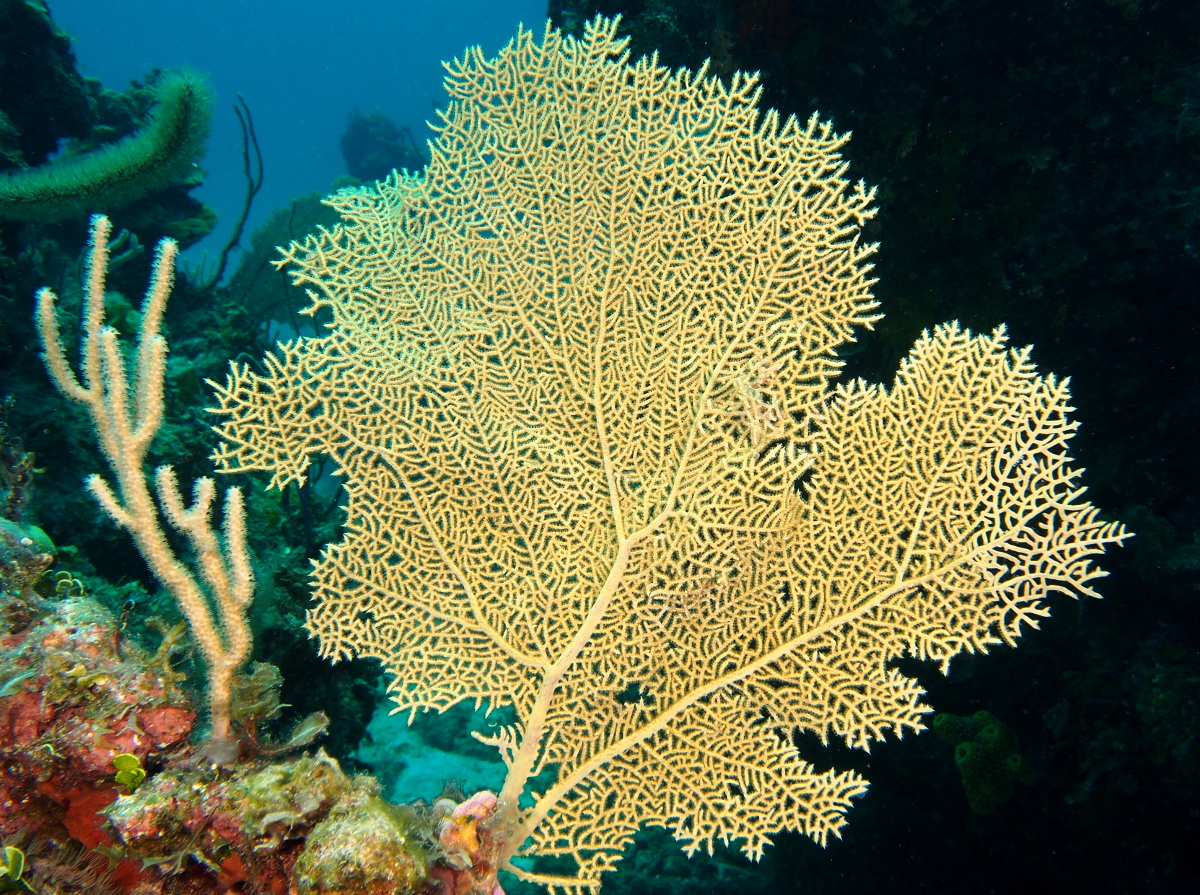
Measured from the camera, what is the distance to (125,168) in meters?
5.36

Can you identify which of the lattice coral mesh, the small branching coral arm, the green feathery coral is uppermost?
the green feathery coral

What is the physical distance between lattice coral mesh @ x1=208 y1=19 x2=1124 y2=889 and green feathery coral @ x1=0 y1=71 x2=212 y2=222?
11.8 feet

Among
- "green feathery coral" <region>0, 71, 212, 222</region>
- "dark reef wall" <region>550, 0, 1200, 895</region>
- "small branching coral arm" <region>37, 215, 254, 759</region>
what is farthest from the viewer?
"green feathery coral" <region>0, 71, 212, 222</region>

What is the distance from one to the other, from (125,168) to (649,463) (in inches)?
234

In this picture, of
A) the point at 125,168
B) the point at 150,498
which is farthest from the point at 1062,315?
the point at 125,168

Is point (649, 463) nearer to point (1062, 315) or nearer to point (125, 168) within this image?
point (1062, 315)

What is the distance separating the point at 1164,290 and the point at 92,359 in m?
7.15

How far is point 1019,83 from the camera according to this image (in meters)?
5.04

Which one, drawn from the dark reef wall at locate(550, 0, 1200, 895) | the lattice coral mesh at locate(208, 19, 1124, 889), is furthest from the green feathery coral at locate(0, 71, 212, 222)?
the dark reef wall at locate(550, 0, 1200, 895)

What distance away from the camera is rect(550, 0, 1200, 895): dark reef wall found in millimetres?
4395

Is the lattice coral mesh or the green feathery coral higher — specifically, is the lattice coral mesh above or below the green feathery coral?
below

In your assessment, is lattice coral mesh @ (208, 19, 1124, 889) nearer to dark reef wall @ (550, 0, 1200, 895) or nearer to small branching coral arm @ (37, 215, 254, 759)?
small branching coral arm @ (37, 215, 254, 759)

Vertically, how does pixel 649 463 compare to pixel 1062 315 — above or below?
below

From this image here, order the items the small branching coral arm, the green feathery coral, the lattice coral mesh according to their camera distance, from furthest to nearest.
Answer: the green feathery coral < the lattice coral mesh < the small branching coral arm
